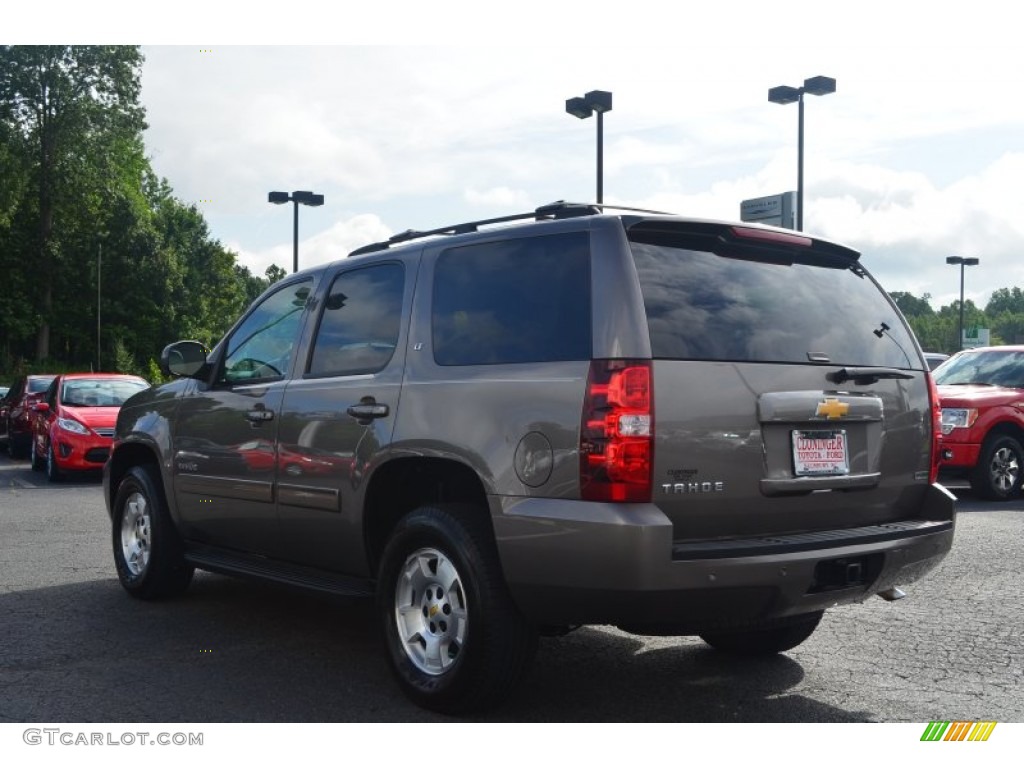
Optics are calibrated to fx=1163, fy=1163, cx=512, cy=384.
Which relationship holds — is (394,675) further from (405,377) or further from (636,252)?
(636,252)

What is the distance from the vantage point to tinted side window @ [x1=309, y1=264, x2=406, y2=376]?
5.41 metres

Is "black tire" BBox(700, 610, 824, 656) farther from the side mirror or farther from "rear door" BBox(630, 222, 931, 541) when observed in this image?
the side mirror

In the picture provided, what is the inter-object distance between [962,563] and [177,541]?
18.3ft

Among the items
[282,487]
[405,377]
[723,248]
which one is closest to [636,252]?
[723,248]

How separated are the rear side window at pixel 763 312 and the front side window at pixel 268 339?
237cm

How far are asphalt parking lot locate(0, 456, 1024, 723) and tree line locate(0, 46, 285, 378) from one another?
47.1 m

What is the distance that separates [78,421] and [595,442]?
13.5 meters

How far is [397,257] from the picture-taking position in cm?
553

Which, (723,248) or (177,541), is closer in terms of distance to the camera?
(723,248)

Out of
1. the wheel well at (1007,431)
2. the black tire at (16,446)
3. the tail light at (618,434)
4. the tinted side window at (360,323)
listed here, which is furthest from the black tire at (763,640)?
the black tire at (16,446)

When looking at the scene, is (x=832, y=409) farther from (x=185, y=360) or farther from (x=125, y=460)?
(x=125, y=460)

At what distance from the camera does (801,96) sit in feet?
84.1

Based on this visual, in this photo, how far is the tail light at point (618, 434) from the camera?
13.6 ft

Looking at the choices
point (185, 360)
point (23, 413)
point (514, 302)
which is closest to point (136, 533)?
point (185, 360)
